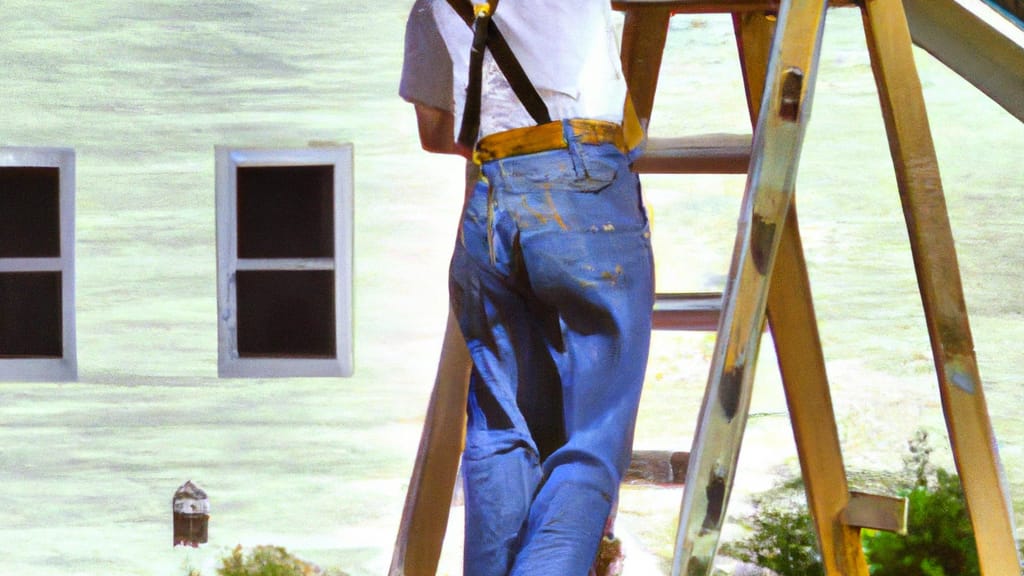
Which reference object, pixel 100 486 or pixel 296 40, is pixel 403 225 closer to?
pixel 296 40

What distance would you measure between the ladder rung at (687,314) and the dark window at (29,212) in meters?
1.96

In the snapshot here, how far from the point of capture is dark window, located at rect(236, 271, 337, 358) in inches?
156

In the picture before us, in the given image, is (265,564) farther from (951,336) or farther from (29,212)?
(951,336)

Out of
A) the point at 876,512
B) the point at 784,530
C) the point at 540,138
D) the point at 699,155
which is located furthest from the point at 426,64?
the point at 784,530

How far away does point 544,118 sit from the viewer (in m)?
2.53

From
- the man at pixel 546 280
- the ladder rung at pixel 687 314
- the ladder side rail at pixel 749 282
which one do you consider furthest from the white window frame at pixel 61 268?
the ladder side rail at pixel 749 282

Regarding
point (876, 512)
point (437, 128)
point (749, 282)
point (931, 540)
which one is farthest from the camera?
point (931, 540)

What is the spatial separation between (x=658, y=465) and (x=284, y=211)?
4.35ft

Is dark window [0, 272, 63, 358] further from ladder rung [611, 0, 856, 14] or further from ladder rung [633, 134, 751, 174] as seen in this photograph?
ladder rung [611, 0, 856, 14]

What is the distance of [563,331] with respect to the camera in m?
2.54

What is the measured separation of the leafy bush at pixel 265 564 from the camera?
152 inches

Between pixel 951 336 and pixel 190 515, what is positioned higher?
pixel 951 336

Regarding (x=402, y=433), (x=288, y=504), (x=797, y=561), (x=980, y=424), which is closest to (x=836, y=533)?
(x=980, y=424)

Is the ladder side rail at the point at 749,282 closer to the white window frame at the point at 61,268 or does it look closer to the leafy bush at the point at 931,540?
the leafy bush at the point at 931,540
